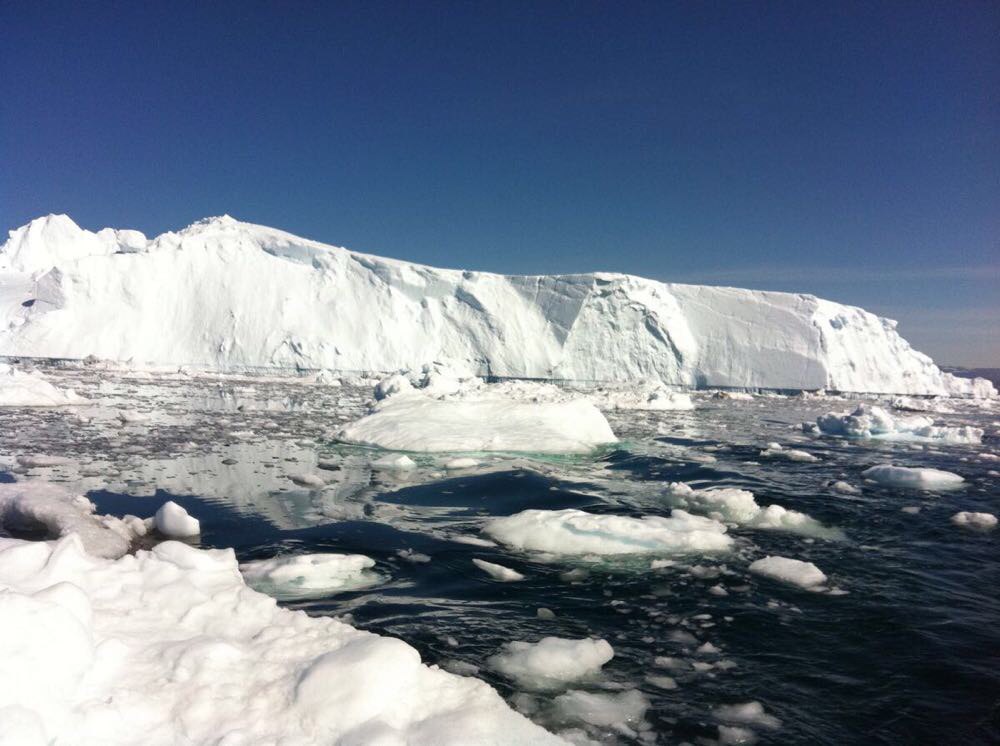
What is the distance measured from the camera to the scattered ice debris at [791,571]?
4238 mm

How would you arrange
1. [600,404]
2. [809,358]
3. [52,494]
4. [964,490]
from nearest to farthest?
[52,494] → [964,490] → [600,404] → [809,358]

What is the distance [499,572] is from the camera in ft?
14.2

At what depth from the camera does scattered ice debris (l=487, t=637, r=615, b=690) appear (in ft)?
9.29

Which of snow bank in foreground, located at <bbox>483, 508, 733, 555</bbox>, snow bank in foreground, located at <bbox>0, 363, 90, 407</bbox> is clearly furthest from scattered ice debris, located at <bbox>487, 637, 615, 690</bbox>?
snow bank in foreground, located at <bbox>0, 363, 90, 407</bbox>

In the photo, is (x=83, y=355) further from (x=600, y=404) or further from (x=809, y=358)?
(x=809, y=358)

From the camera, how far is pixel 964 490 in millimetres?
7809

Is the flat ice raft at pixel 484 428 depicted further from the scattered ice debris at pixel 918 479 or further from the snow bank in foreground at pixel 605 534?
the snow bank in foreground at pixel 605 534

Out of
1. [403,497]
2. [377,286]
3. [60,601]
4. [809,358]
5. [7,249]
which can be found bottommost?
[403,497]

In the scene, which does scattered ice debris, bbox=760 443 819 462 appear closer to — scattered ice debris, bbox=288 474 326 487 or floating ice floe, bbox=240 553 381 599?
scattered ice debris, bbox=288 474 326 487

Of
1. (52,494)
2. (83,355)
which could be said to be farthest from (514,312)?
(52,494)

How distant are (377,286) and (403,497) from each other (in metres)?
32.8

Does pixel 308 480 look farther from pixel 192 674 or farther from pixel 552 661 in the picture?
pixel 192 674

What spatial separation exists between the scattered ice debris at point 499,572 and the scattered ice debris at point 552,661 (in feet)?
3.73

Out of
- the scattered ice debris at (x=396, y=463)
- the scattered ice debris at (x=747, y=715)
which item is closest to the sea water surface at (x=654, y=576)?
the scattered ice debris at (x=747, y=715)
